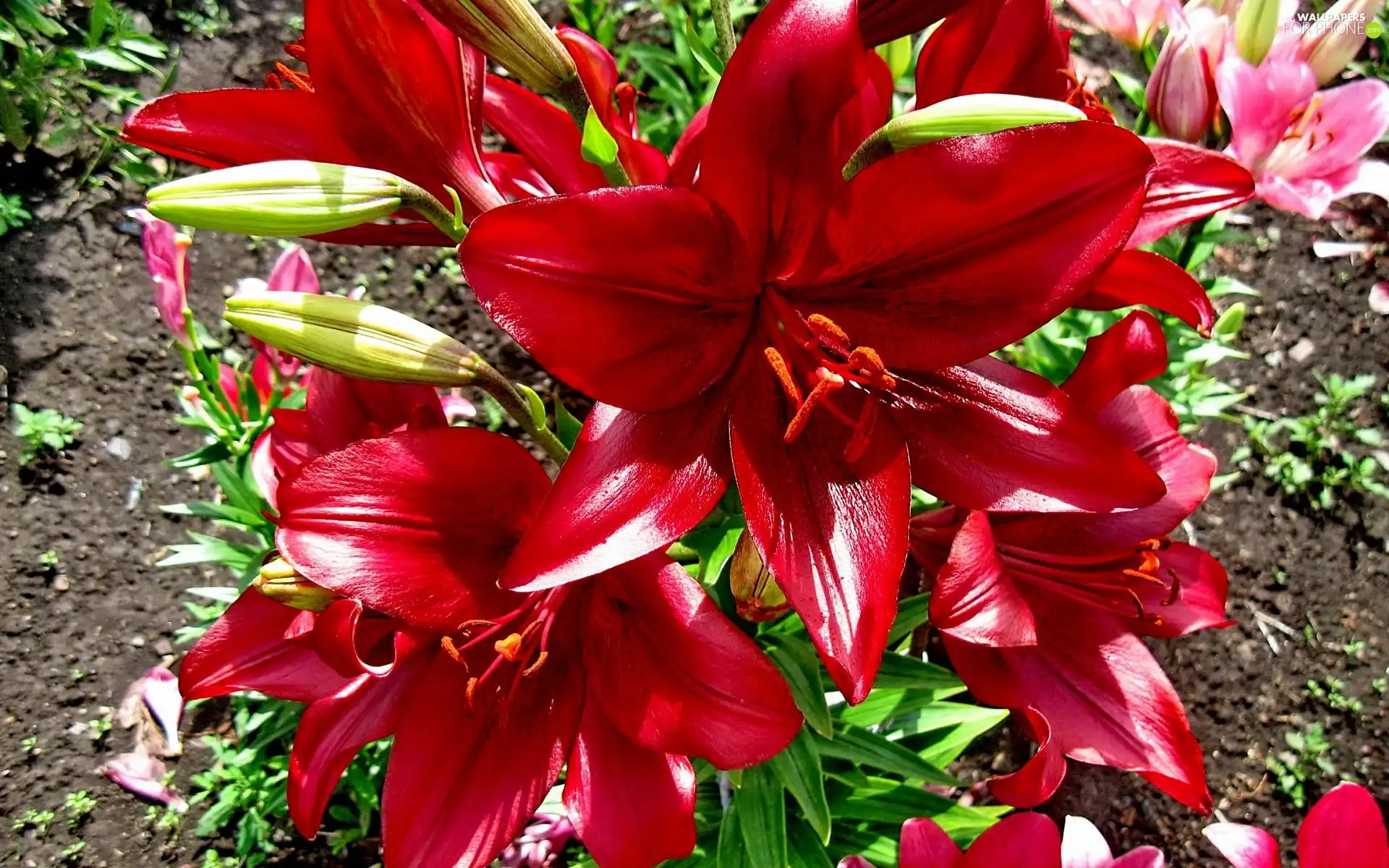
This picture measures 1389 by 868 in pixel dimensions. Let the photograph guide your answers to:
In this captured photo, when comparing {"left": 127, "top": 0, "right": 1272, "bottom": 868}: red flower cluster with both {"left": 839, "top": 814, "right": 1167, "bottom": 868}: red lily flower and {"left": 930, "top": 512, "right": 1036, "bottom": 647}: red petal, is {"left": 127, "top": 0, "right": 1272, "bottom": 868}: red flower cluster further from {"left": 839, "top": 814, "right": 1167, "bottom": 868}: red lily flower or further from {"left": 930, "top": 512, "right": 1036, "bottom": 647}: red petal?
{"left": 839, "top": 814, "right": 1167, "bottom": 868}: red lily flower

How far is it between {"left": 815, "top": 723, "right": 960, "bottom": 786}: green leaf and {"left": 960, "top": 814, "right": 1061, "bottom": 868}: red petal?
0.25 m

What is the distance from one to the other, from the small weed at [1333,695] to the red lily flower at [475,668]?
1.88m

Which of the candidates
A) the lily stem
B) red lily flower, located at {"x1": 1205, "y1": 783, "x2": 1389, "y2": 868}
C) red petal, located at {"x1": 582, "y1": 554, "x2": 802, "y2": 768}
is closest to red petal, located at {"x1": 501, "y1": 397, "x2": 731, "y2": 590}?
→ red petal, located at {"x1": 582, "y1": 554, "x2": 802, "y2": 768}

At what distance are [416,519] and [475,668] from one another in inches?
6.2

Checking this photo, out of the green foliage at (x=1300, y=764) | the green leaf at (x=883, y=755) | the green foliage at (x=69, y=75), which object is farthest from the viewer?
the green foliage at (x=1300, y=764)

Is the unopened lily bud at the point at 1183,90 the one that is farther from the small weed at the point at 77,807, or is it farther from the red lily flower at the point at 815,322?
the small weed at the point at 77,807

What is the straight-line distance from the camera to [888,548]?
0.74 metres

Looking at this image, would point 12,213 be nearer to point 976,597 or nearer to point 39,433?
point 39,433

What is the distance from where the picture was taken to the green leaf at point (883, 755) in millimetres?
1340

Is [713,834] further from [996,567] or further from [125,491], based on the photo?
[125,491]

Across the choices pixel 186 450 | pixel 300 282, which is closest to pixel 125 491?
pixel 186 450

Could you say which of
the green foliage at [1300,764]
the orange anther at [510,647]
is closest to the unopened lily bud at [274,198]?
the orange anther at [510,647]

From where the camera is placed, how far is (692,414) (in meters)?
0.79

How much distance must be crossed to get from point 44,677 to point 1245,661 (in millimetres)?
2538
